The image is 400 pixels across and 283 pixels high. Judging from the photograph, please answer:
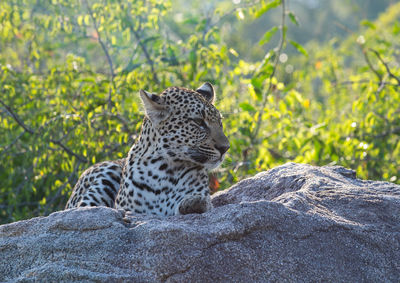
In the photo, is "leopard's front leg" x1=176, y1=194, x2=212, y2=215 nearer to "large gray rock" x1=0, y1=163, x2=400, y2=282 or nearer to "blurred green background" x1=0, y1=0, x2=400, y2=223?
"large gray rock" x1=0, y1=163, x2=400, y2=282

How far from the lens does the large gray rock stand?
315 centimetres

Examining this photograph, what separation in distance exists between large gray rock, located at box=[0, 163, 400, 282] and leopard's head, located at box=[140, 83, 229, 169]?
1018 mm

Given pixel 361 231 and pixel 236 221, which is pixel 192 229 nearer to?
pixel 236 221

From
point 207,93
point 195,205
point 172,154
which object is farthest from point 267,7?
point 195,205

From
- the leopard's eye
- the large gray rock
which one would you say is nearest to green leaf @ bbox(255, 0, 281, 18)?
the leopard's eye

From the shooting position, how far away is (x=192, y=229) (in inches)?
133

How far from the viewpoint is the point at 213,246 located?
3.30 metres

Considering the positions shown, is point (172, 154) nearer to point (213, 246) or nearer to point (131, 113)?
point (213, 246)

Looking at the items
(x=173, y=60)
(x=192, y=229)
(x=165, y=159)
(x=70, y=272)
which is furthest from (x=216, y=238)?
(x=173, y=60)

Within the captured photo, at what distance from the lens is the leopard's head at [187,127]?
4.78 m

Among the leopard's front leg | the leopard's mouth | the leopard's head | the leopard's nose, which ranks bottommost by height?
the leopard's front leg

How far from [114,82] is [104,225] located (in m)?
4.44

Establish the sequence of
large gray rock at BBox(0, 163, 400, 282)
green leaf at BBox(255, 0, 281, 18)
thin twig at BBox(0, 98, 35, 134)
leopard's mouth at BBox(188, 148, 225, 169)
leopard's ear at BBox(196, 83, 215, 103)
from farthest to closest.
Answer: thin twig at BBox(0, 98, 35, 134)
green leaf at BBox(255, 0, 281, 18)
leopard's ear at BBox(196, 83, 215, 103)
leopard's mouth at BBox(188, 148, 225, 169)
large gray rock at BBox(0, 163, 400, 282)

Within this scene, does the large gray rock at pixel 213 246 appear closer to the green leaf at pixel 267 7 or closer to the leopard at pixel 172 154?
the leopard at pixel 172 154
